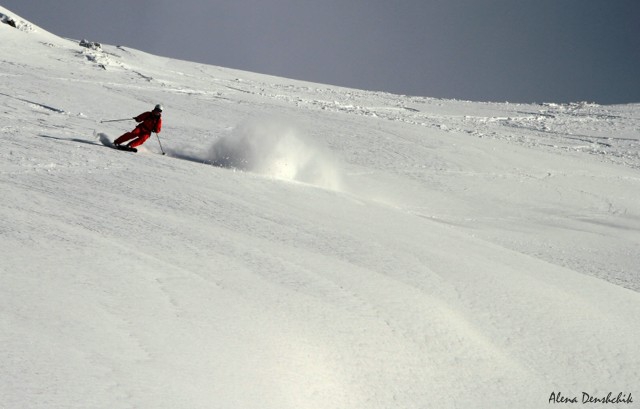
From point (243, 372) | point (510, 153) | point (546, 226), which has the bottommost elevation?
point (243, 372)

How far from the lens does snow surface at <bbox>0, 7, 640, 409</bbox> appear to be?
511 centimetres

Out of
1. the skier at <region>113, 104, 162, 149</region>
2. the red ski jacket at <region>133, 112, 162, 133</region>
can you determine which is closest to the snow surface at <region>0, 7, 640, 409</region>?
the skier at <region>113, 104, 162, 149</region>

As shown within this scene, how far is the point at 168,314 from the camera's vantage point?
19.3 feet

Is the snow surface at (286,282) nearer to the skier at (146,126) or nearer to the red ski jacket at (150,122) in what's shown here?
the skier at (146,126)

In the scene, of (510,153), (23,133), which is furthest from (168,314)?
(510,153)

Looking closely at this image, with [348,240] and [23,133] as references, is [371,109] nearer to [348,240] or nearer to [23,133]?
[23,133]

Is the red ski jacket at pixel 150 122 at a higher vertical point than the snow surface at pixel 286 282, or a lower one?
higher

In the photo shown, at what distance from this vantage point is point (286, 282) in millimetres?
7102

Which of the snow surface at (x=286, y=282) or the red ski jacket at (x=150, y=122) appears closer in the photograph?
the snow surface at (x=286, y=282)

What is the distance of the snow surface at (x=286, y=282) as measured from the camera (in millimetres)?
5109

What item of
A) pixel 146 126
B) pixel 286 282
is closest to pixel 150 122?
pixel 146 126

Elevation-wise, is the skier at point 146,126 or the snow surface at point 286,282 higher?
the skier at point 146,126

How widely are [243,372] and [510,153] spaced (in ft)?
58.8

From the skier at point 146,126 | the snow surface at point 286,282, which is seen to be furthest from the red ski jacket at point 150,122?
the snow surface at point 286,282
